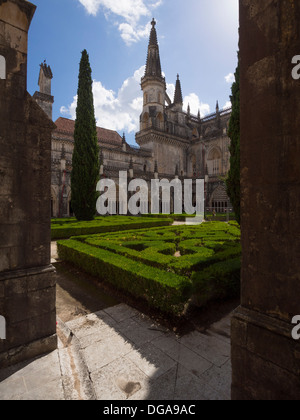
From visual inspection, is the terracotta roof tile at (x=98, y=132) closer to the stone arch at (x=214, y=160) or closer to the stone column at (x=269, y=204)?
the stone arch at (x=214, y=160)

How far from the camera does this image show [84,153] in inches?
666

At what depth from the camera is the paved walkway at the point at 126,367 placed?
2510 millimetres

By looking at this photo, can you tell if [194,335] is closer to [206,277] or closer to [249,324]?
[206,277]

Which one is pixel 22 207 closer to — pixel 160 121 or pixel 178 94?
pixel 160 121

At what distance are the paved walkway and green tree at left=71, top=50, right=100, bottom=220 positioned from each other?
13618mm

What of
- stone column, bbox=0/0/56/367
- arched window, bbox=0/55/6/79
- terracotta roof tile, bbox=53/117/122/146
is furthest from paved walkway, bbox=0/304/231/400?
terracotta roof tile, bbox=53/117/122/146

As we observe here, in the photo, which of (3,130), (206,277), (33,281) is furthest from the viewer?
(206,277)

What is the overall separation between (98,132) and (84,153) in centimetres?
2115

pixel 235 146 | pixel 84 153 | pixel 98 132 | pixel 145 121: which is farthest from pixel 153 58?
pixel 235 146

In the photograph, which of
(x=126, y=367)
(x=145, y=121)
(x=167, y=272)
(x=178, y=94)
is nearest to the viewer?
(x=126, y=367)

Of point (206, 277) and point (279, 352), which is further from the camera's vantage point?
point (206, 277)

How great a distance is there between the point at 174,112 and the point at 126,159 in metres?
17.1

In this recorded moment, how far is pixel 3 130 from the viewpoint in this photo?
2883 millimetres

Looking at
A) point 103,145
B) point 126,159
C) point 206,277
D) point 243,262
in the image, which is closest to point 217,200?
point 126,159
